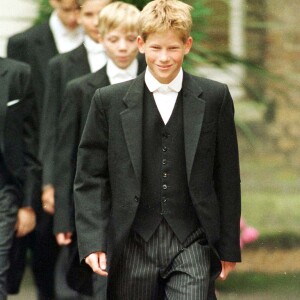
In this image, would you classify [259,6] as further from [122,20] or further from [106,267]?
[106,267]

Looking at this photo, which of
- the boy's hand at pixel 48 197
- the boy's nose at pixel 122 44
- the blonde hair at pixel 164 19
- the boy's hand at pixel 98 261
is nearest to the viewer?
the blonde hair at pixel 164 19

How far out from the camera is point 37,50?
8.71 metres

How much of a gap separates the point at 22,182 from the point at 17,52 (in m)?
1.46

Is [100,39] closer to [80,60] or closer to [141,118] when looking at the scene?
[80,60]

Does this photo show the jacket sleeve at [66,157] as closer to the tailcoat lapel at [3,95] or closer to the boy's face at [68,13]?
the tailcoat lapel at [3,95]

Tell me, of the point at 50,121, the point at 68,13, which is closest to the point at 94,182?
the point at 50,121

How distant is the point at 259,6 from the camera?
11500 mm

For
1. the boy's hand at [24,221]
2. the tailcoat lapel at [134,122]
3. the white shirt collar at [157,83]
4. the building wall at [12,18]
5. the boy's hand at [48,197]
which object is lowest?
the building wall at [12,18]

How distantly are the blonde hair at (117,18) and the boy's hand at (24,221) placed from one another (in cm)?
99

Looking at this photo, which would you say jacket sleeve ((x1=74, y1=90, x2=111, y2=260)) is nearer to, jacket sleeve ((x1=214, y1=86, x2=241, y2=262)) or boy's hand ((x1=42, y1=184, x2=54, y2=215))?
jacket sleeve ((x1=214, y1=86, x2=241, y2=262))

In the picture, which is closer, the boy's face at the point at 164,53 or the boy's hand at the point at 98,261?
the boy's face at the point at 164,53

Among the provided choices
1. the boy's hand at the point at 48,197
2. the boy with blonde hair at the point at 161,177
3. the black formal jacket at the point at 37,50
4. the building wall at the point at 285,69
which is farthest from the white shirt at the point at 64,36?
the building wall at the point at 285,69

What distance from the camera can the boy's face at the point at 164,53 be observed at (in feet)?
20.0

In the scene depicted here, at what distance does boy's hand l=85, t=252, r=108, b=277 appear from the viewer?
623 cm
